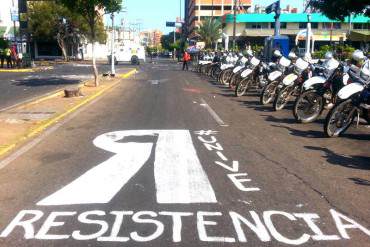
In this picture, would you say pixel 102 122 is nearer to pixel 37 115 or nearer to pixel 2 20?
pixel 37 115

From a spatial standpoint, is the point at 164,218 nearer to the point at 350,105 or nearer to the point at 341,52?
the point at 350,105

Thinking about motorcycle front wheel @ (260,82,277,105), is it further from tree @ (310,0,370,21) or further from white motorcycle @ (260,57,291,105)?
tree @ (310,0,370,21)

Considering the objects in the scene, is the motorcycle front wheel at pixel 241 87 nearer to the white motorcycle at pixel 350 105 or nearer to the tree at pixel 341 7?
the tree at pixel 341 7

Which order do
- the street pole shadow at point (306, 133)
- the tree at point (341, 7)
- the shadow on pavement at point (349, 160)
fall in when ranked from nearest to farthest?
the shadow on pavement at point (349, 160) → the street pole shadow at point (306, 133) → the tree at point (341, 7)

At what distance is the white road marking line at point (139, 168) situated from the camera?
5469 millimetres

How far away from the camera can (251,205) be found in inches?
206

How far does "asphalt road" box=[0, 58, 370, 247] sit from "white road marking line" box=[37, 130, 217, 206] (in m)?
0.01

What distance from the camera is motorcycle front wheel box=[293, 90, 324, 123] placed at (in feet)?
34.4

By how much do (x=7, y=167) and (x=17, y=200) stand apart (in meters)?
1.68

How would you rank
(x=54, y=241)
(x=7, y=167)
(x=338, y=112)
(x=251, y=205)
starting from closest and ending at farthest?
1. (x=54, y=241)
2. (x=251, y=205)
3. (x=7, y=167)
4. (x=338, y=112)

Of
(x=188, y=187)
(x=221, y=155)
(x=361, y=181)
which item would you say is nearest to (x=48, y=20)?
(x=221, y=155)

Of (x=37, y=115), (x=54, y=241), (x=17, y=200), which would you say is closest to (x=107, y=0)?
(x=37, y=115)

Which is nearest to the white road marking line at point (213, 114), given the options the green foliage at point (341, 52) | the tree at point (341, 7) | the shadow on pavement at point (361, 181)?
the green foliage at point (341, 52)

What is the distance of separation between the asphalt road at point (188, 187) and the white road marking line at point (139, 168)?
Answer: 0.6 inches
